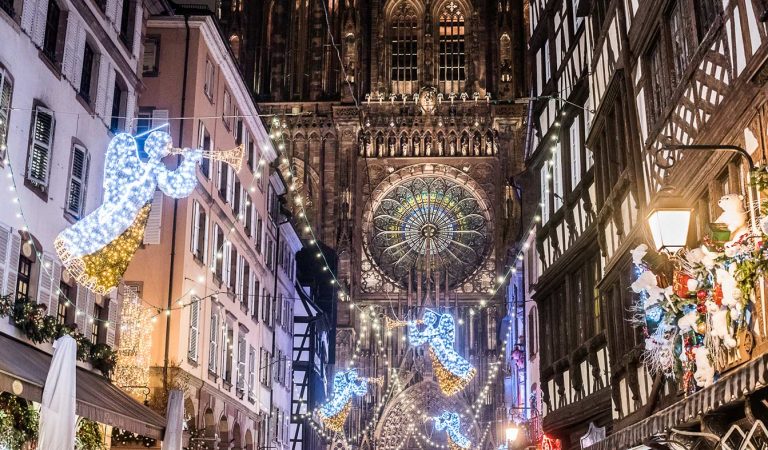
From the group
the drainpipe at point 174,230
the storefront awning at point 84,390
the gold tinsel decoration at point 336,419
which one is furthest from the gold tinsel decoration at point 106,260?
the gold tinsel decoration at point 336,419

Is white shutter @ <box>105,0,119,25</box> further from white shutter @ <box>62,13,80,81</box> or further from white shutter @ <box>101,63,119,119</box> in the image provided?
white shutter @ <box>62,13,80,81</box>

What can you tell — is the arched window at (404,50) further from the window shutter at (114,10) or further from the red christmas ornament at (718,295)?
the red christmas ornament at (718,295)

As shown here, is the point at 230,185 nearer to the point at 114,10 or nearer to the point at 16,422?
the point at 114,10

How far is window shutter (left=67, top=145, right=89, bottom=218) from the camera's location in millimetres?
16172

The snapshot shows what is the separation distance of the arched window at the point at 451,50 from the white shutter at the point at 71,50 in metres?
34.9

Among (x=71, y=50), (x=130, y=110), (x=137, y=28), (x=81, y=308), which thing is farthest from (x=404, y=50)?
(x=81, y=308)

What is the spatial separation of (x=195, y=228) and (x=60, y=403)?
39.8 ft

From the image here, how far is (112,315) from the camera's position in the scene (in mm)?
17984

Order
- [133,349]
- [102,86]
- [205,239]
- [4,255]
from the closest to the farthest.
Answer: [4,255], [102,86], [133,349], [205,239]

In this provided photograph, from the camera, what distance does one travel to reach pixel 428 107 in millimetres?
43344

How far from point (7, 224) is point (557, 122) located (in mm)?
10862

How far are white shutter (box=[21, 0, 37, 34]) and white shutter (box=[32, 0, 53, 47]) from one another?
0.32 feet

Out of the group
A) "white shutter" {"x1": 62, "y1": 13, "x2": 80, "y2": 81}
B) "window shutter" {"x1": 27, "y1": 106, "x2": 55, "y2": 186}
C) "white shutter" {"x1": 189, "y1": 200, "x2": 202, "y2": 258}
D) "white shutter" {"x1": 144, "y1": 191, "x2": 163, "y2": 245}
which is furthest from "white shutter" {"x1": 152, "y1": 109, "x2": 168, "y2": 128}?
"window shutter" {"x1": 27, "y1": 106, "x2": 55, "y2": 186}

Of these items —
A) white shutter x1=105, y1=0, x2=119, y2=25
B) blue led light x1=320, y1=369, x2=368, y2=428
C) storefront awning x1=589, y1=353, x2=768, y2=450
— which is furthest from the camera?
blue led light x1=320, y1=369, x2=368, y2=428
